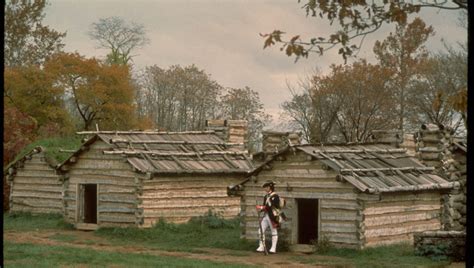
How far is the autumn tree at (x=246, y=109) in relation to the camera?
60219 mm

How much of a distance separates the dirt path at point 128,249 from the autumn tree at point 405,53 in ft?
71.4

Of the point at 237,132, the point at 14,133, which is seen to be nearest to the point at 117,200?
the point at 237,132

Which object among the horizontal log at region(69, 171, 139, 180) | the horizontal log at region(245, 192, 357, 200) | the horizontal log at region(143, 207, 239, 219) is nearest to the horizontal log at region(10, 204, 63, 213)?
the horizontal log at region(69, 171, 139, 180)

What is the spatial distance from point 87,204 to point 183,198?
4.36 m

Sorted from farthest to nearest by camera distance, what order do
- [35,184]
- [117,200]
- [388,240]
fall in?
[35,184] < [117,200] < [388,240]

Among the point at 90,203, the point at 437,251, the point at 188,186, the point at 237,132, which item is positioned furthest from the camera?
the point at 237,132

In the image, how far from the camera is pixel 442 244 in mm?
22891

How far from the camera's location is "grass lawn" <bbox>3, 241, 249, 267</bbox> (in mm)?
20625

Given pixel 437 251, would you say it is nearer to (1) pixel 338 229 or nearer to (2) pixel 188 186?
(1) pixel 338 229

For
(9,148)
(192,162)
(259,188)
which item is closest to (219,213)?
(192,162)

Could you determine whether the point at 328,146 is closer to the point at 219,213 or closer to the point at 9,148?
the point at 219,213

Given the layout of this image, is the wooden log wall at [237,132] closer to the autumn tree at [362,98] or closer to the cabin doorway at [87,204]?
the cabin doorway at [87,204]

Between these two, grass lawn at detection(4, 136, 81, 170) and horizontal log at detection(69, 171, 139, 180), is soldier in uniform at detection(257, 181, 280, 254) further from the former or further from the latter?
grass lawn at detection(4, 136, 81, 170)

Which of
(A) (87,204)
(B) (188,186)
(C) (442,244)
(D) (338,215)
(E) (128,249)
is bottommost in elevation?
(E) (128,249)
